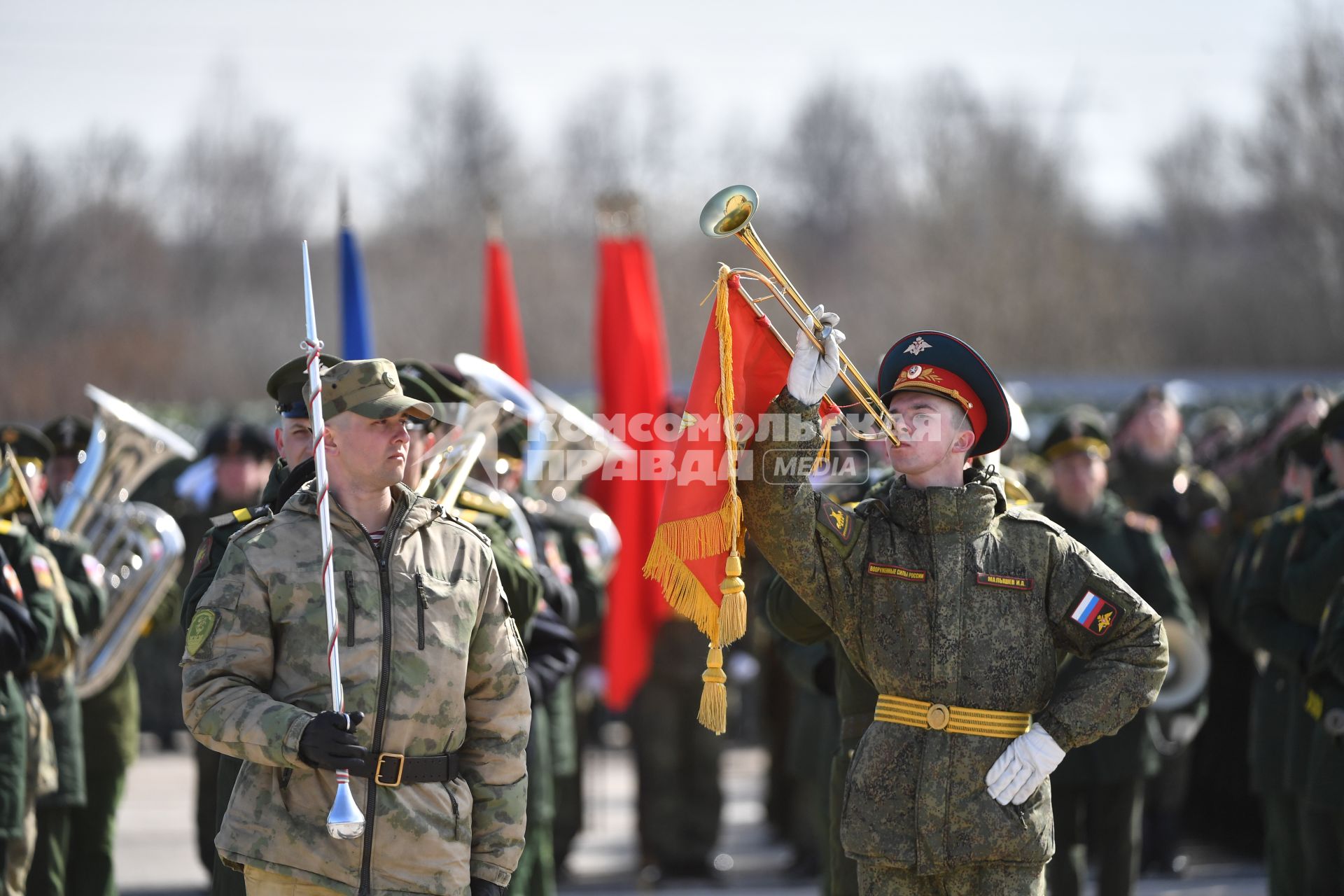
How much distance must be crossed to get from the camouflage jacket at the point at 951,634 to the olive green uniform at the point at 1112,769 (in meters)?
2.13

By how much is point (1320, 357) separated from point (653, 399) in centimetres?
2313

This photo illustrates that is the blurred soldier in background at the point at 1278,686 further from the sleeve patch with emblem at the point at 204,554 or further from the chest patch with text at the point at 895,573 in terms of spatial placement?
the sleeve patch with emblem at the point at 204,554

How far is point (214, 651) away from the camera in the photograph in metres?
3.95

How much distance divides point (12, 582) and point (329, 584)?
2474mm

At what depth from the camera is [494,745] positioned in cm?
421

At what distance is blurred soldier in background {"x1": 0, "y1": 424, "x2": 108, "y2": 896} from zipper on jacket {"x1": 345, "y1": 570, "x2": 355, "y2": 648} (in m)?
2.97

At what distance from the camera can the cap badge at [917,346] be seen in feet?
15.4

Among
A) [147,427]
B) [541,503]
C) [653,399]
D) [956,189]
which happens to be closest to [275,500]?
[147,427]

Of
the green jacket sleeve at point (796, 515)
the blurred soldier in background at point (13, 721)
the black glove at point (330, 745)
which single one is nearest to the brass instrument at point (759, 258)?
the green jacket sleeve at point (796, 515)

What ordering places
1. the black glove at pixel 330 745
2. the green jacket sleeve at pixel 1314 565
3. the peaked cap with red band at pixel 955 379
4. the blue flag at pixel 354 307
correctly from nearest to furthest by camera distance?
the black glove at pixel 330 745 → the peaked cap with red band at pixel 955 379 → the green jacket sleeve at pixel 1314 565 → the blue flag at pixel 354 307

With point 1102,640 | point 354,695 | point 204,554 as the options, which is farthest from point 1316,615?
point 204,554

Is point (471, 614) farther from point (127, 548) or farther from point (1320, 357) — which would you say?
point (1320, 357)

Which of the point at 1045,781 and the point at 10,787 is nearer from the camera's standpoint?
the point at 1045,781

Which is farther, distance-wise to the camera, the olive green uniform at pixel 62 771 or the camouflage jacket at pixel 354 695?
the olive green uniform at pixel 62 771
